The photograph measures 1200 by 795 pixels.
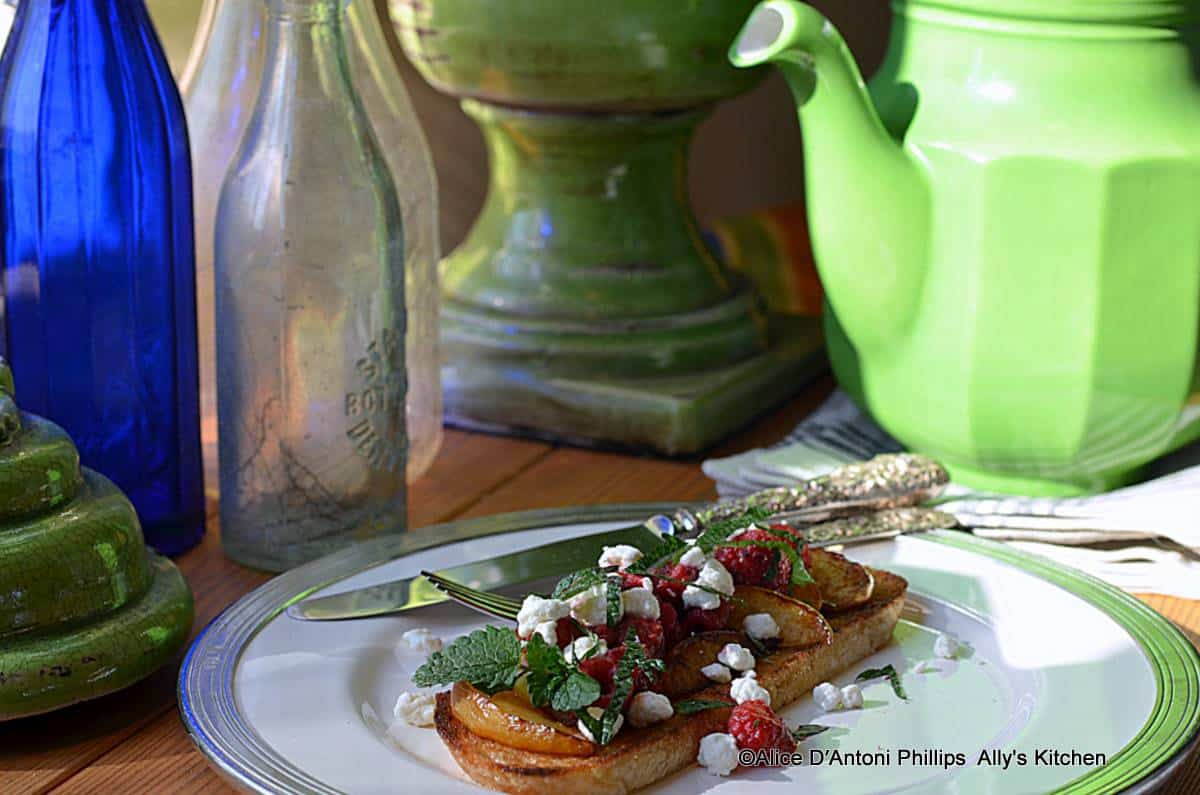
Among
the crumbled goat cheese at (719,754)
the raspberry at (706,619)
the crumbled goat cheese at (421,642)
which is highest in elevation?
the raspberry at (706,619)

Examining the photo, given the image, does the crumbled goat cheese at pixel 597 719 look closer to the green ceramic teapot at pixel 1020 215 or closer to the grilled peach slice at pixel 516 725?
the grilled peach slice at pixel 516 725

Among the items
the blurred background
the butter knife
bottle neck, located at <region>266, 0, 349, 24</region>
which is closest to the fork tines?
the butter knife

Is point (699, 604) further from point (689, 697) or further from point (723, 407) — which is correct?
point (723, 407)

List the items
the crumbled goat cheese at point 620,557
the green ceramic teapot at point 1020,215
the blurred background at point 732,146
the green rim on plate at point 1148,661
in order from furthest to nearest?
the blurred background at point 732,146 < the green ceramic teapot at point 1020,215 < the crumbled goat cheese at point 620,557 < the green rim on plate at point 1148,661

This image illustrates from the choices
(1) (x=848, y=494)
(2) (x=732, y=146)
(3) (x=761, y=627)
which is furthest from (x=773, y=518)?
(2) (x=732, y=146)

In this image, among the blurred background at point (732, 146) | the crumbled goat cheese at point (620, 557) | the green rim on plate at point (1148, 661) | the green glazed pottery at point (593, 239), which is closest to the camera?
the green rim on plate at point (1148, 661)

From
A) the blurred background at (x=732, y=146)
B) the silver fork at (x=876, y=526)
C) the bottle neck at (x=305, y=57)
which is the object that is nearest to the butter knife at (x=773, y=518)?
the silver fork at (x=876, y=526)

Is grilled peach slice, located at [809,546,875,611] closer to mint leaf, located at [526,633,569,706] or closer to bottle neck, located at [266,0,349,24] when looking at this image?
mint leaf, located at [526,633,569,706]

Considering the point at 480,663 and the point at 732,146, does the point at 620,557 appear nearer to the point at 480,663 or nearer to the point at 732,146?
the point at 480,663
